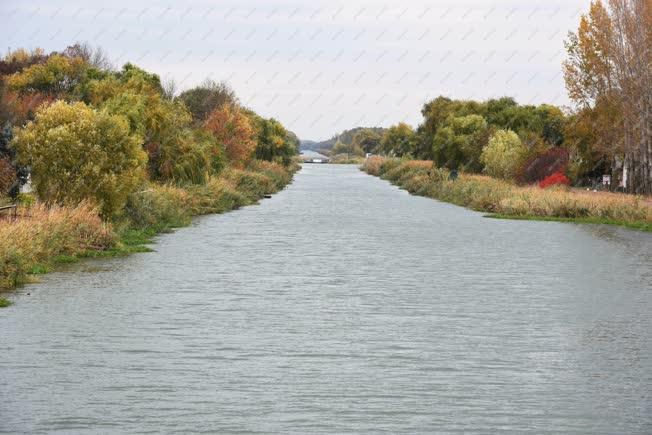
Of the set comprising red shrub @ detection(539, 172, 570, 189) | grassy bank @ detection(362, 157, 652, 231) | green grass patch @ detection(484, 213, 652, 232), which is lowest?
green grass patch @ detection(484, 213, 652, 232)

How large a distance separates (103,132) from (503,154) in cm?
4889

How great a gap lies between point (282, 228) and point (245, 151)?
38950mm

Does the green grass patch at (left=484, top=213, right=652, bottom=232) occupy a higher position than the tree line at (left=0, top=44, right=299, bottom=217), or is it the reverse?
the tree line at (left=0, top=44, right=299, bottom=217)

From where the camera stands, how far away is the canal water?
11.8 metres

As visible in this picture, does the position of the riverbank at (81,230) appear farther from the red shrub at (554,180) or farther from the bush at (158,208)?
the red shrub at (554,180)

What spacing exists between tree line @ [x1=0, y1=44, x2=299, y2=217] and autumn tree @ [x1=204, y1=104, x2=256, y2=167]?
0.25 feet

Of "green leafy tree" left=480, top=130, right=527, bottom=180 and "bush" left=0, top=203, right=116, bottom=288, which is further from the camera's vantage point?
"green leafy tree" left=480, top=130, right=527, bottom=180

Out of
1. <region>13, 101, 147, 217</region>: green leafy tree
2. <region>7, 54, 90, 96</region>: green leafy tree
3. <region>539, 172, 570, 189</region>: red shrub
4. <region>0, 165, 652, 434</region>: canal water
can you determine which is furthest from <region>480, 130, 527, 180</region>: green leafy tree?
<region>13, 101, 147, 217</region>: green leafy tree

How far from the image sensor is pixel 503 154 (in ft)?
266

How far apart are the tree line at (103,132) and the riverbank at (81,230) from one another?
1.27 meters

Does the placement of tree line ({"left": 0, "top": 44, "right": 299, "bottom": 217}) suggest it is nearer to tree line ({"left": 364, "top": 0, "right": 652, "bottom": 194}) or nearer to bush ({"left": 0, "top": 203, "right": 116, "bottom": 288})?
bush ({"left": 0, "top": 203, "right": 116, "bottom": 288})

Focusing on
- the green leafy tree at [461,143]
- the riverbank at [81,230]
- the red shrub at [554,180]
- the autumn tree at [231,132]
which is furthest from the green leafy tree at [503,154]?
the riverbank at [81,230]

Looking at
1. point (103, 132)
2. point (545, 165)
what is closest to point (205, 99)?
point (545, 165)

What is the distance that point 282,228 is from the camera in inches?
1877
